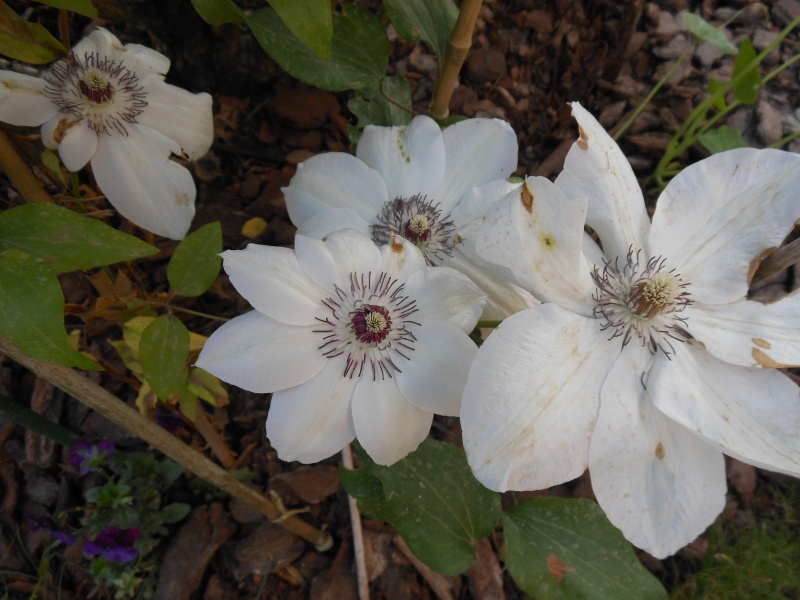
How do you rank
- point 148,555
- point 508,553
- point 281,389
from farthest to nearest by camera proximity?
point 148,555 < point 508,553 < point 281,389

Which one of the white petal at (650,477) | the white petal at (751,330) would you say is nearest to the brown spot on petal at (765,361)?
the white petal at (751,330)

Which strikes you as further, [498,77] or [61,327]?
[498,77]

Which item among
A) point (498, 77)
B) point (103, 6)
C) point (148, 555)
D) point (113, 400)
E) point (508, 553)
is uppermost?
point (103, 6)

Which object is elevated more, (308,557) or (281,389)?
(281,389)

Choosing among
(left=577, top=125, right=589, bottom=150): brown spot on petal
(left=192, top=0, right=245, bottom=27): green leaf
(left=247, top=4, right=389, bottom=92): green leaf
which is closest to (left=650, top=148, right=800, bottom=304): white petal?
(left=577, top=125, right=589, bottom=150): brown spot on petal

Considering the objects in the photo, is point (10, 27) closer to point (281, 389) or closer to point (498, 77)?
point (281, 389)

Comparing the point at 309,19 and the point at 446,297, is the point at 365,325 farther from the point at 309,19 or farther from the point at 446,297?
the point at 309,19

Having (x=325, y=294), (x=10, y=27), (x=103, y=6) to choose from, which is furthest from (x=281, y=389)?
(x=103, y=6)
